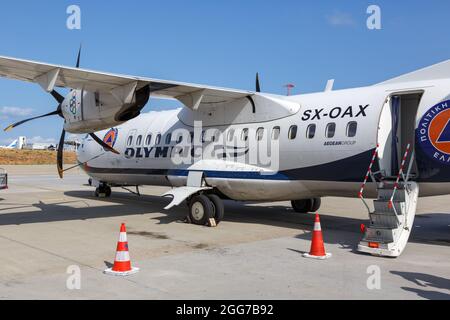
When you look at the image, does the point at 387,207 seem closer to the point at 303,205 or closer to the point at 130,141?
the point at 303,205

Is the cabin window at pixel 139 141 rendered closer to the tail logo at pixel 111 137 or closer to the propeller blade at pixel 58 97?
the tail logo at pixel 111 137

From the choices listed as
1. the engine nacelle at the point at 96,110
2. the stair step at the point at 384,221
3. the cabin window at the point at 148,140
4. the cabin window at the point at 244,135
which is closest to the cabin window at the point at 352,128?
the stair step at the point at 384,221

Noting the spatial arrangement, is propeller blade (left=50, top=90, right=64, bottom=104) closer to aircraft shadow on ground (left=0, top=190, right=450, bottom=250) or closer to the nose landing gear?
aircraft shadow on ground (left=0, top=190, right=450, bottom=250)

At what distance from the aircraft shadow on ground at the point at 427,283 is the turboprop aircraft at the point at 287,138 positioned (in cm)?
117

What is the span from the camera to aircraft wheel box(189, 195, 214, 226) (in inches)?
461

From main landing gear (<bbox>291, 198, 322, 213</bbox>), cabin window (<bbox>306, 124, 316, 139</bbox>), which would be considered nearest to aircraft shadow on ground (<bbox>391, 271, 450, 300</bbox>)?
cabin window (<bbox>306, 124, 316, 139</bbox>)

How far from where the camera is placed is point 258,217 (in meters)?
13.7

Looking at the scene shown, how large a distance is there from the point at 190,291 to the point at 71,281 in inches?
69.8

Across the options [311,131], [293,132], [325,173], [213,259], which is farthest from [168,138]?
[213,259]

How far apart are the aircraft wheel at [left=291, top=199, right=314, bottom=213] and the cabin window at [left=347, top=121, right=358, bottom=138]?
15.7 feet

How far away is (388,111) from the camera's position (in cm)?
977

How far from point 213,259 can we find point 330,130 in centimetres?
441
